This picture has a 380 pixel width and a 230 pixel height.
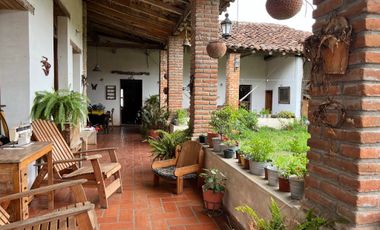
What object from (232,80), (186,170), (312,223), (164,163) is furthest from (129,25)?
(312,223)

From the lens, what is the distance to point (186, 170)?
354 centimetres

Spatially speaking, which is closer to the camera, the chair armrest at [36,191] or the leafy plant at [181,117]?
the chair armrest at [36,191]

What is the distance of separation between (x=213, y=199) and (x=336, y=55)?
2071 mm

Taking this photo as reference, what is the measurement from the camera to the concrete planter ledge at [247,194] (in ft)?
6.05

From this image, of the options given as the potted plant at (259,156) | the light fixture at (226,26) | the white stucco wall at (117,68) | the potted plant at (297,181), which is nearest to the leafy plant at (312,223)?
the potted plant at (297,181)

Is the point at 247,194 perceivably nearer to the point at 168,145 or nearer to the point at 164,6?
the point at 168,145

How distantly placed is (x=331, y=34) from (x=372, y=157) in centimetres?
58

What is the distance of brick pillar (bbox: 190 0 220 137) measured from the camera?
13.6 feet

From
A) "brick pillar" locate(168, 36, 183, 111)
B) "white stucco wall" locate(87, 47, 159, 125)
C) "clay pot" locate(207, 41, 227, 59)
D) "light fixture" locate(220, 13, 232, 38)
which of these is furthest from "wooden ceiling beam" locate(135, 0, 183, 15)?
"white stucco wall" locate(87, 47, 159, 125)

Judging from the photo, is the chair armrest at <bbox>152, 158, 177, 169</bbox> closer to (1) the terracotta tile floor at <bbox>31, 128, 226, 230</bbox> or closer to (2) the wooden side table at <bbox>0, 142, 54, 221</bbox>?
(1) the terracotta tile floor at <bbox>31, 128, 226, 230</bbox>

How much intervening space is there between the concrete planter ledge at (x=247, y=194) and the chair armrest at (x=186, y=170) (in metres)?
0.24

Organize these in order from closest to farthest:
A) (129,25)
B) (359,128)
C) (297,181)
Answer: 1. (359,128)
2. (297,181)
3. (129,25)

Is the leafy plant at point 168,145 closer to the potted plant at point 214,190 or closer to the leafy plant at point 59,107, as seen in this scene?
the leafy plant at point 59,107

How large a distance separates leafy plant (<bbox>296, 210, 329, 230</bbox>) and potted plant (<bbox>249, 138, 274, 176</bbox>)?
1.01 metres
